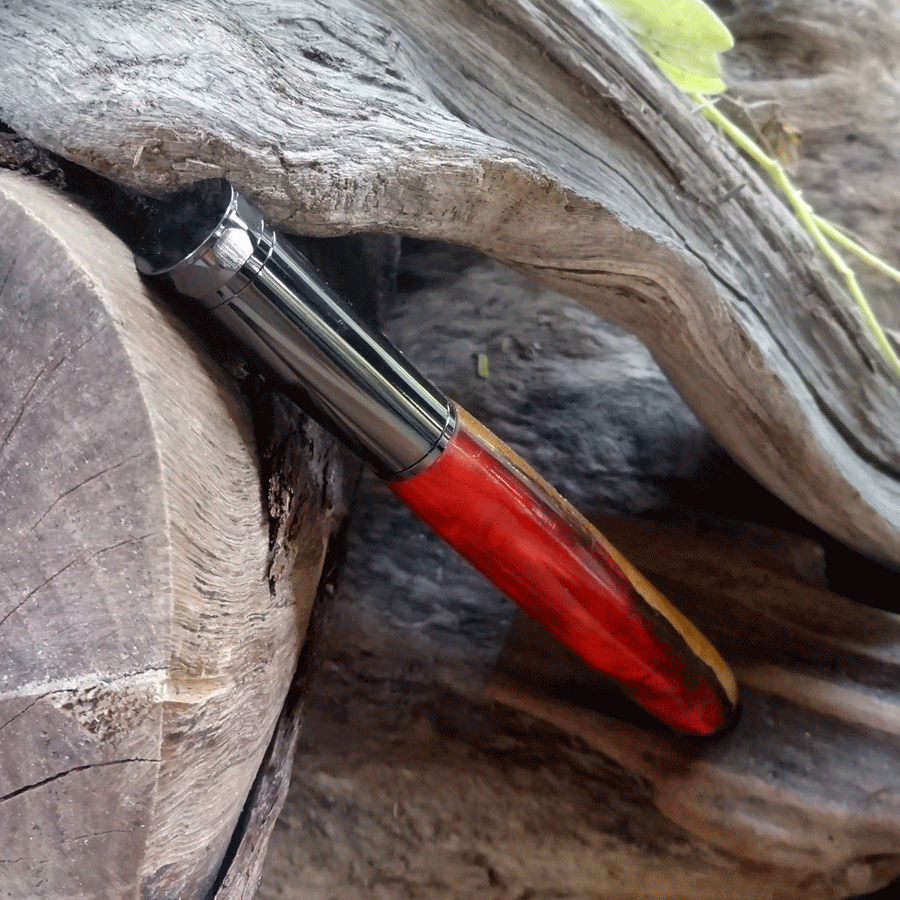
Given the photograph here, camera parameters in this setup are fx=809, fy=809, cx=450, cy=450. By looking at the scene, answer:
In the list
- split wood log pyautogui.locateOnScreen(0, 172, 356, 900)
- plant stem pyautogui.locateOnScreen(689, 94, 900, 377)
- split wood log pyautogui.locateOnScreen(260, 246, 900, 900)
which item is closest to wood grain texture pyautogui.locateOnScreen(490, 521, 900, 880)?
split wood log pyautogui.locateOnScreen(260, 246, 900, 900)

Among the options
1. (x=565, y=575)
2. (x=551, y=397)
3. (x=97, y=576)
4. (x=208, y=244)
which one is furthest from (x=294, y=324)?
(x=551, y=397)

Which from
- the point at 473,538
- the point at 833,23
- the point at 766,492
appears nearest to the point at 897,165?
the point at 833,23

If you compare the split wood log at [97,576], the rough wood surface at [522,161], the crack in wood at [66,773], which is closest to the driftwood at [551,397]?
the rough wood surface at [522,161]

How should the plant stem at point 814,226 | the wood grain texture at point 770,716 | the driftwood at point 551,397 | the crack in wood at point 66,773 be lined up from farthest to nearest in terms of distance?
1. the plant stem at point 814,226
2. the wood grain texture at point 770,716
3. the driftwood at point 551,397
4. the crack in wood at point 66,773

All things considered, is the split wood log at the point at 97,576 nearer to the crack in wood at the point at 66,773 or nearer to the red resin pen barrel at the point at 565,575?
the crack in wood at the point at 66,773

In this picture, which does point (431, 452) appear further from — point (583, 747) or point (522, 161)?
point (583, 747)

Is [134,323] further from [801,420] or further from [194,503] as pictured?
[801,420]
